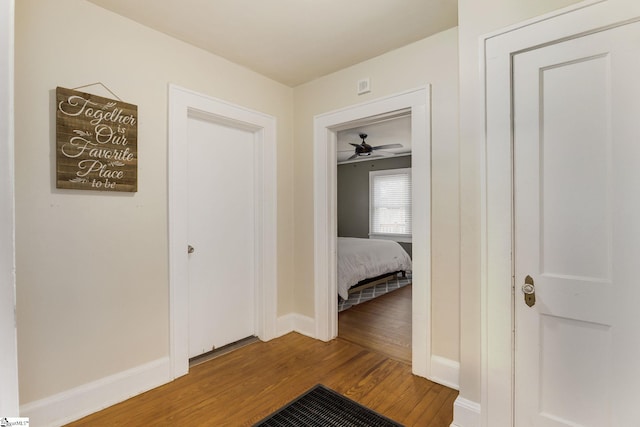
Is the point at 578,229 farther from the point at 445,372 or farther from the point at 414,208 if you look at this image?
the point at 445,372

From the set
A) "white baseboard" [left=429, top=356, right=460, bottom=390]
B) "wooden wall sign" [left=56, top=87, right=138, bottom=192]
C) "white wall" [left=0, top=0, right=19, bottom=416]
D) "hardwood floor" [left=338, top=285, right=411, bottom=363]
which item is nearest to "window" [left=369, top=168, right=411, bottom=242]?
"hardwood floor" [left=338, top=285, right=411, bottom=363]

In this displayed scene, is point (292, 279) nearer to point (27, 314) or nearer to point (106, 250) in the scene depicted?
point (106, 250)

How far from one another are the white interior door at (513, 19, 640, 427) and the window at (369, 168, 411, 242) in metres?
4.97

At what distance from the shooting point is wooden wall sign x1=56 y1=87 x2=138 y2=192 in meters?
1.78

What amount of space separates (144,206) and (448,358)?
2442 mm

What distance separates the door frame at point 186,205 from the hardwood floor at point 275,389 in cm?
28

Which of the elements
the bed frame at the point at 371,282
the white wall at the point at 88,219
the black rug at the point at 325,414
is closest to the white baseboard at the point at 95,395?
the white wall at the point at 88,219

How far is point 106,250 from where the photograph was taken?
6.46 ft

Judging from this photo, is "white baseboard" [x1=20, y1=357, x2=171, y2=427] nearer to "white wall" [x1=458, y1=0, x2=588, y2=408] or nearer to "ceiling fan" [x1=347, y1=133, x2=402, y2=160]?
"white wall" [x1=458, y1=0, x2=588, y2=408]

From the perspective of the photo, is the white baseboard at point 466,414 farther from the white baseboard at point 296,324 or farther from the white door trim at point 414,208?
the white baseboard at point 296,324

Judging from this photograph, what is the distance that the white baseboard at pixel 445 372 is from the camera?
2170 mm

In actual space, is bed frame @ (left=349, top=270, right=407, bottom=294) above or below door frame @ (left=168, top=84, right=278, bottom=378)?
below

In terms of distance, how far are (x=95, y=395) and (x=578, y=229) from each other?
9.29 ft

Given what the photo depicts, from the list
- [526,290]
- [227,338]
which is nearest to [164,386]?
[227,338]
